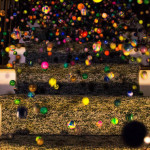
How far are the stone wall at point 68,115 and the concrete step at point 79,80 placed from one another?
0.30 metres

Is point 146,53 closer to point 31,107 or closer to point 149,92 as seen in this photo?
point 149,92

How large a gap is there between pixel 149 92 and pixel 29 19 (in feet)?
7.52

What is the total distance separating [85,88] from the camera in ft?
6.22

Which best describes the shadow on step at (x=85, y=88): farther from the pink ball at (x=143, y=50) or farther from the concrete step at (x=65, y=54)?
the pink ball at (x=143, y=50)

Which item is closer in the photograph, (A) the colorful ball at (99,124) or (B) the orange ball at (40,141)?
(B) the orange ball at (40,141)

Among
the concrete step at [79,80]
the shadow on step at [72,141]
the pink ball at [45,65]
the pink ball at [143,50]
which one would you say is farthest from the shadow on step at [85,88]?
the pink ball at [143,50]

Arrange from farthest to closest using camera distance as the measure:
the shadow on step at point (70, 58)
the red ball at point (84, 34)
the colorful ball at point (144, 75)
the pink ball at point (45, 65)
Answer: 1. the red ball at point (84, 34)
2. the shadow on step at point (70, 58)
3. the colorful ball at point (144, 75)
4. the pink ball at point (45, 65)

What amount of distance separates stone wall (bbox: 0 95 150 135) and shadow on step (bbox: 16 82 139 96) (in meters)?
0.29

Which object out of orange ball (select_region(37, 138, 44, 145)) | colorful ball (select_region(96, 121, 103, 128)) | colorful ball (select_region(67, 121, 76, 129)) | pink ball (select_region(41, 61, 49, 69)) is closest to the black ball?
colorful ball (select_region(96, 121, 103, 128))

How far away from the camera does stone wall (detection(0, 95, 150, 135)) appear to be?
1.60 m

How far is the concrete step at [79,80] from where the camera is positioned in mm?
1845

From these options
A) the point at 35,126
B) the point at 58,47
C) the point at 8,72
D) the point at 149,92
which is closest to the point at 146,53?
the point at 149,92

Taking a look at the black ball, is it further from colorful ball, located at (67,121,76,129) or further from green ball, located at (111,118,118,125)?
colorful ball, located at (67,121,76,129)

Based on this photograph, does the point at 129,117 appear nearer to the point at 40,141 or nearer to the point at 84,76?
the point at 84,76
